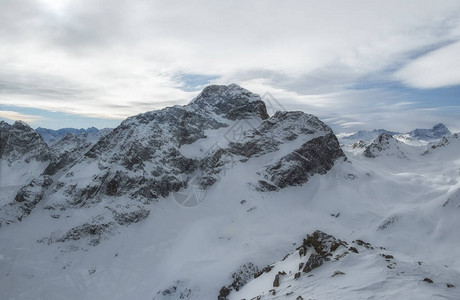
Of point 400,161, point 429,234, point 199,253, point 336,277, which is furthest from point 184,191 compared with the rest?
point 400,161

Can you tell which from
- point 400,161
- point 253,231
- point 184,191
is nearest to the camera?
point 253,231

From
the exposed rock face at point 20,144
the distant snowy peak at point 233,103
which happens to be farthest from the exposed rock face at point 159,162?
the exposed rock face at point 20,144

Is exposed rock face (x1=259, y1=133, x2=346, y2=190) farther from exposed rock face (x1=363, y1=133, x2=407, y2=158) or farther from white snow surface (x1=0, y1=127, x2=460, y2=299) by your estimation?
exposed rock face (x1=363, y1=133, x2=407, y2=158)

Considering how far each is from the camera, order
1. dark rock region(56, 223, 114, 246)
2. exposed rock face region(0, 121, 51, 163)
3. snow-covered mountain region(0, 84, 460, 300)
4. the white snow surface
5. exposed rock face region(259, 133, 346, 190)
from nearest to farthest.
Answer: snow-covered mountain region(0, 84, 460, 300) → the white snow surface → dark rock region(56, 223, 114, 246) → exposed rock face region(259, 133, 346, 190) → exposed rock face region(0, 121, 51, 163)

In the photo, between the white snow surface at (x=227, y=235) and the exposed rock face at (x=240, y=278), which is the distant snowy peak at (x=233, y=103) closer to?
the white snow surface at (x=227, y=235)

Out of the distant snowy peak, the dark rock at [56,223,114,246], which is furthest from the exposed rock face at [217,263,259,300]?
the distant snowy peak

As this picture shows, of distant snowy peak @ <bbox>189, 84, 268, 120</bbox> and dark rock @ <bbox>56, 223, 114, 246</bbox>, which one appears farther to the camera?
distant snowy peak @ <bbox>189, 84, 268, 120</bbox>

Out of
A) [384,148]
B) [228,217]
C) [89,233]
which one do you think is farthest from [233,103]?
[89,233]

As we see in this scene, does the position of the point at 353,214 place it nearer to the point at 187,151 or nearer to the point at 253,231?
the point at 253,231
